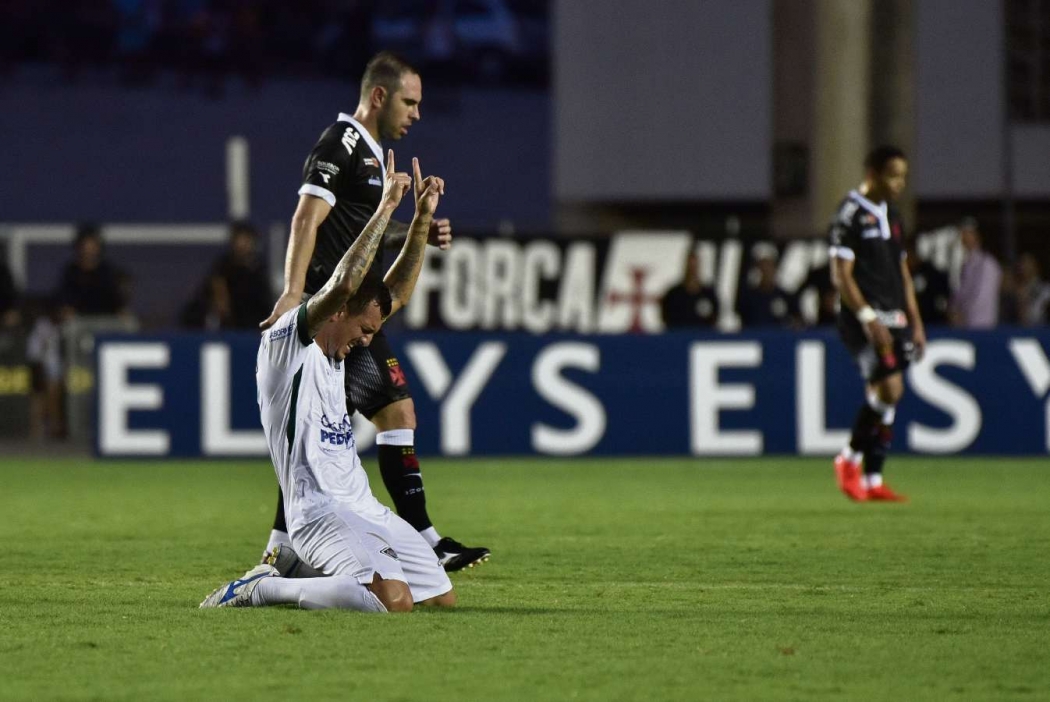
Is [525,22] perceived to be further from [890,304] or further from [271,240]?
[890,304]

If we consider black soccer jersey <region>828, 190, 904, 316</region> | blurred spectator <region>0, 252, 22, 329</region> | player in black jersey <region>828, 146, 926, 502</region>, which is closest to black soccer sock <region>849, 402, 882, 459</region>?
player in black jersey <region>828, 146, 926, 502</region>

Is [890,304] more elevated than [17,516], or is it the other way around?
[890,304]

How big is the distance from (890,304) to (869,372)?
0.41m

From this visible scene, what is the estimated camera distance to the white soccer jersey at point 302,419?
663 centimetres

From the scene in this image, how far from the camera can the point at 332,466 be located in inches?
265

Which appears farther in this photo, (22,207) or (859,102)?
(22,207)

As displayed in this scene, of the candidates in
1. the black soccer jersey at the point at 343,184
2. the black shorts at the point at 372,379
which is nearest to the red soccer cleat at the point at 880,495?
the black shorts at the point at 372,379

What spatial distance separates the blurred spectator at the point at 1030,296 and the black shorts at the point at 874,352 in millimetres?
7496

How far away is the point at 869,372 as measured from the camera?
10.9m

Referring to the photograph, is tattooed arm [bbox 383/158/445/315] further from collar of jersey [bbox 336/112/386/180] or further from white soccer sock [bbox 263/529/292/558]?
white soccer sock [bbox 263/529/292/558]

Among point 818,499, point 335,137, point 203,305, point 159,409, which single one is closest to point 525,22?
point 203,305

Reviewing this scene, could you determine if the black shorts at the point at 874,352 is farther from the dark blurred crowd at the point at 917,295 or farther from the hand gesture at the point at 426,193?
the hand gesture at the point at 426,193

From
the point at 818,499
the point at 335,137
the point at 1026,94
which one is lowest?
the point at 818,499

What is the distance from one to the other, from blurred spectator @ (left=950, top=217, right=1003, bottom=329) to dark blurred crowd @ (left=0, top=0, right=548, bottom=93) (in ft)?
50.1
